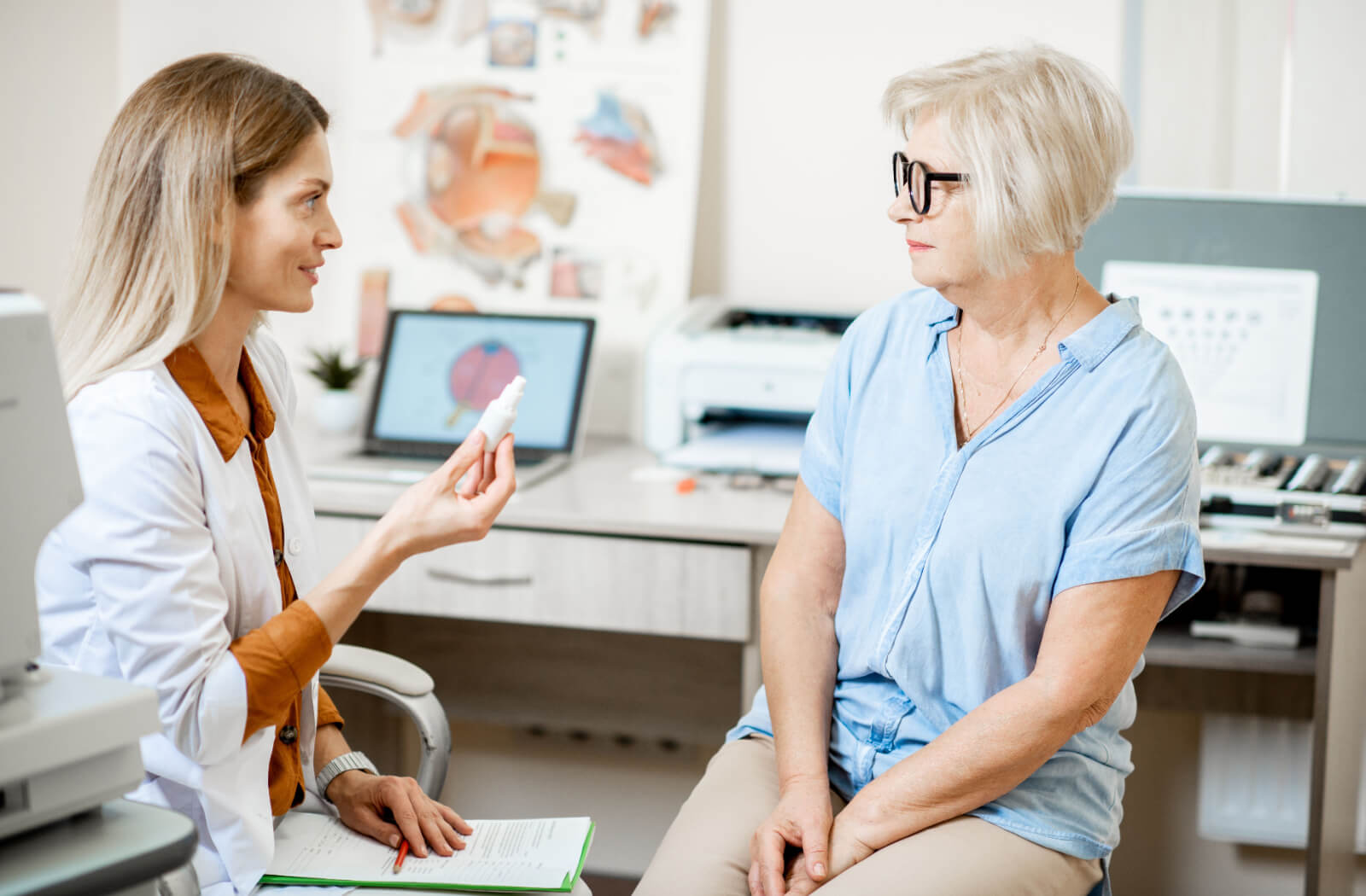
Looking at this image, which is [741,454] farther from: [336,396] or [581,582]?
[336,396]

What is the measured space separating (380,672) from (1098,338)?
0.85 m

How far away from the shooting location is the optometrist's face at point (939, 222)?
4.18 ft

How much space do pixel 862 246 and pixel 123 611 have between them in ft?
5.16

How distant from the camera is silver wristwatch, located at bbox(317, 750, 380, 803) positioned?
1.35m

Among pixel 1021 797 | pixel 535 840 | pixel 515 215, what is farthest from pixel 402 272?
pixel 1021 797

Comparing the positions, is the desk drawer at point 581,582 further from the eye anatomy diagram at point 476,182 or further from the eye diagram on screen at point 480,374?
the eye anatomy diagram at point 476,182

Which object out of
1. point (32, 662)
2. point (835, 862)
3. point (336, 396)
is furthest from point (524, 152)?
point (32, 662)

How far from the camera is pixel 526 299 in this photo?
94.2 inches

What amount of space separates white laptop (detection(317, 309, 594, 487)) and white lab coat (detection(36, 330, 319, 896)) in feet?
3.34

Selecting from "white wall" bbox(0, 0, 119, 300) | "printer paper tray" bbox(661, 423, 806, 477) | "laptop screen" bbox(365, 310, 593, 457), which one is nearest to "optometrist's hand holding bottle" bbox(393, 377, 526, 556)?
"printer paper tray" bbox(661, 423, 806, 477)

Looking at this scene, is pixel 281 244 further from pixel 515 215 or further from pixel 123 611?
pixel 515 215

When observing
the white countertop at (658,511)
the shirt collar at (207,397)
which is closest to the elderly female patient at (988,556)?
the white countertop at (658,511)

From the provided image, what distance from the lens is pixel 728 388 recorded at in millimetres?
2080

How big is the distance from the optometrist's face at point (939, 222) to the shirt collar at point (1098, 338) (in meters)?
0.12
